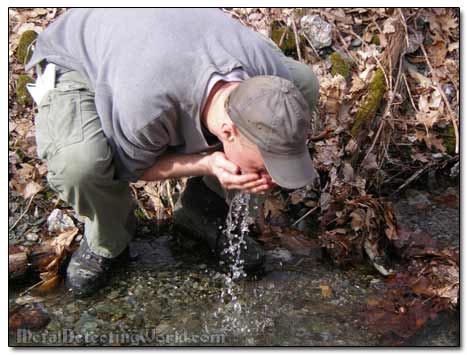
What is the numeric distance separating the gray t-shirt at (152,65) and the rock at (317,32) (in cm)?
172

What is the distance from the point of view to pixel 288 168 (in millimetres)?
2357

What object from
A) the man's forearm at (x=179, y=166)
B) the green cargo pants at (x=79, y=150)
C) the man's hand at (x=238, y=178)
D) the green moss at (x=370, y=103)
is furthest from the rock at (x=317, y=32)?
the man's hand at (x=238, y=178)

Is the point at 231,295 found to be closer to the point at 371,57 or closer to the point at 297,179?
Answer: the point at 297,179

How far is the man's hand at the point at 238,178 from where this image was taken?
8.14 feet

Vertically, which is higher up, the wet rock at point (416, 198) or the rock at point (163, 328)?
the wet rock at point (416, 198)

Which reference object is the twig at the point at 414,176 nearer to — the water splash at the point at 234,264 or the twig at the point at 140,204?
the water splash at the point at 234,264

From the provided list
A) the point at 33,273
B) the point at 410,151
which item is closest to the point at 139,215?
the point at 33,273

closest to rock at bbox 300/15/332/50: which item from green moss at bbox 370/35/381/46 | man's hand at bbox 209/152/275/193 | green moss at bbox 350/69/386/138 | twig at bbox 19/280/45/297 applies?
green moss at bbox 370/35/381/46

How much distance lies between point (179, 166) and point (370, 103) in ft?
5.96

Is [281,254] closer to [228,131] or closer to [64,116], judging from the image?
[228,131]

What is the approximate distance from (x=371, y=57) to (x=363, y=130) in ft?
2.22

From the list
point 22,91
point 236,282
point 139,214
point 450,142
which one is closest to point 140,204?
point 139,214

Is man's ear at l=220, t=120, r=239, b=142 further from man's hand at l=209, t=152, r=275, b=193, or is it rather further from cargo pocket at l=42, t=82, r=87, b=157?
cargo pocket at l=42, t=82, r=87, b=157

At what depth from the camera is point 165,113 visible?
242 centimetres
